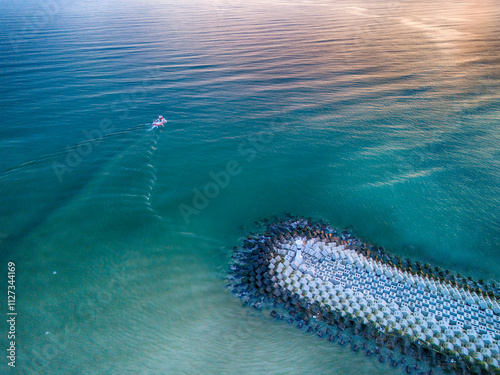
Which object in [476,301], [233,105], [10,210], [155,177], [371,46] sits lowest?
[476,301]

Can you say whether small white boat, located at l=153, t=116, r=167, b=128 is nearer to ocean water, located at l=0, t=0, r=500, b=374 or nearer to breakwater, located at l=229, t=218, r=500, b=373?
ocean water, located at l=0, t=0, r=500, b=374

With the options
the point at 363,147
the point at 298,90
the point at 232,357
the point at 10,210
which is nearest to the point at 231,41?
the point at 298,90

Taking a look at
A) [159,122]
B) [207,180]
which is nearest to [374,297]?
[207,180]

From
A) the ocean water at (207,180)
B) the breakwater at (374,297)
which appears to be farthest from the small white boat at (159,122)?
the breakwater at (374,297)

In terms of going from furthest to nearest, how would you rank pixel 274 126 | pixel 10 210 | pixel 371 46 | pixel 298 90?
pixel 371 46, pixel 298 90, pixel 274 126, pixel 10 210

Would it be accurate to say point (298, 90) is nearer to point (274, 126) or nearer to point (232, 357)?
point (274, 126)

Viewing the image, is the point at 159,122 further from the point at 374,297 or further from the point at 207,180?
the point at 374,297

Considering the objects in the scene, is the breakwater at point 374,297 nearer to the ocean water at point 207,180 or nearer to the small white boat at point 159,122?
the ocean water at point 207,180
